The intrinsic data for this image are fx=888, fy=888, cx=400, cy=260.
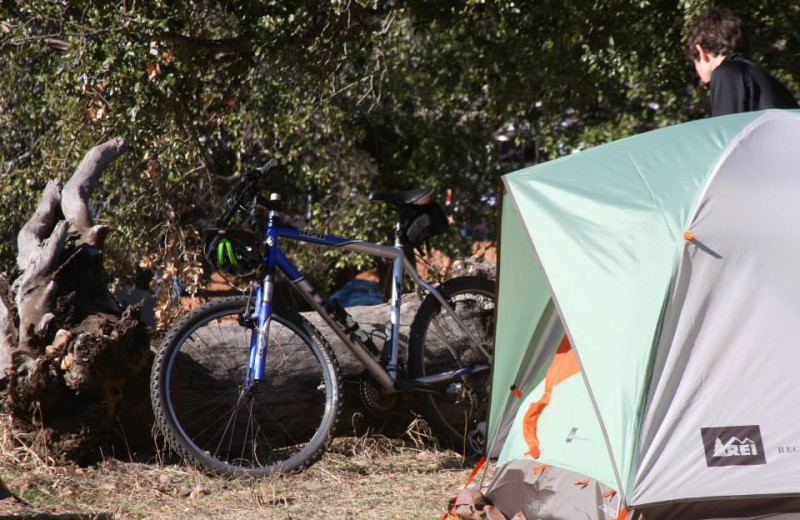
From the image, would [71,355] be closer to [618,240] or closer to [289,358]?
[289,358]

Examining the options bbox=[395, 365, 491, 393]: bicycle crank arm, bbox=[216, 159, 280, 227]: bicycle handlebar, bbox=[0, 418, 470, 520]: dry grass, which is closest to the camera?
bbox=[0, 418, 470, 520]: dry grass

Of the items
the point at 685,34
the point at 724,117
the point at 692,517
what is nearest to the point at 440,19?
the point at 685,34

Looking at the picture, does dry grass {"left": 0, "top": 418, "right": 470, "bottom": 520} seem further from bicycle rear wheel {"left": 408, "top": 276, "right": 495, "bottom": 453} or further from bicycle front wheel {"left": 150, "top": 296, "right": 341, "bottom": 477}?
bicycle rear wheel {"left": 408, "top": 276, "right": 495, "bottom": 453}

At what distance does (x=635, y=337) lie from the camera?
304 centimetres

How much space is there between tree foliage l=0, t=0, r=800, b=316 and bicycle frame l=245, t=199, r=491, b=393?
5.06 ft

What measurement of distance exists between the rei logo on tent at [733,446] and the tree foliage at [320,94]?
10.6 ft

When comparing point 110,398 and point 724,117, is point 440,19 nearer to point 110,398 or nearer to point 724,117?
point 724,117

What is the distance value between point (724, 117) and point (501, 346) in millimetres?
1365

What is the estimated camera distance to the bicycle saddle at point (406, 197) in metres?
4.54

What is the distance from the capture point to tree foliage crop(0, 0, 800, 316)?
5.39 m

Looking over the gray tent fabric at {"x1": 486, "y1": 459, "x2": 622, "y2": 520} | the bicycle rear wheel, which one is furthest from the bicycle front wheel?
the gray tent fabric at {"x1": 486, "y1": 459, "x2": 622, "y2": 520}

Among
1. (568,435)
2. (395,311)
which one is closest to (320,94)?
(395,311)

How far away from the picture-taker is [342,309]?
4434 millimetres

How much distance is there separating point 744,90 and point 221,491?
9.78 ft
